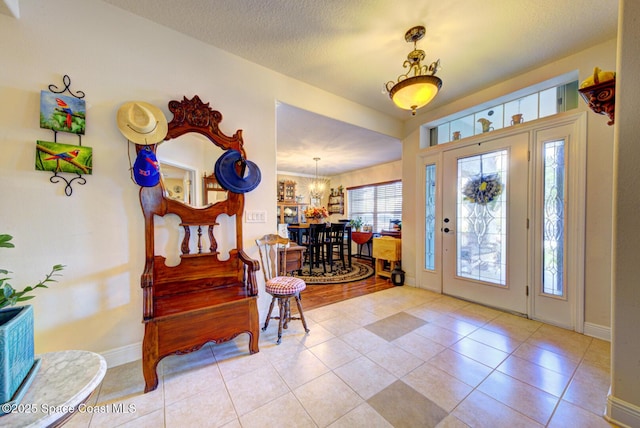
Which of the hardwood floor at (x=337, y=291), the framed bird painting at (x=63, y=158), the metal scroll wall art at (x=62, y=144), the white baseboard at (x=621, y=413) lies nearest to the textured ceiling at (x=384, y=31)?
the metal scroll wall art at (x=62, y=144)

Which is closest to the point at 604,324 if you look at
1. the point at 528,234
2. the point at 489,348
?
the point at 528,234

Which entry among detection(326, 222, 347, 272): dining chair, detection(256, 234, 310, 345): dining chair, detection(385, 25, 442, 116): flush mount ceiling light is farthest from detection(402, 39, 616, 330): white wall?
detection(326, 222, 347, 272): dining chair

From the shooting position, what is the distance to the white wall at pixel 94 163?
152 centimetres

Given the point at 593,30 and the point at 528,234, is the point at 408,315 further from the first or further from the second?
the point at 593,30

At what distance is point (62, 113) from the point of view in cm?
161

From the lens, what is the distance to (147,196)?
1.85m

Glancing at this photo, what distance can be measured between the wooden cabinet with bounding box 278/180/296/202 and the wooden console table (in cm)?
578

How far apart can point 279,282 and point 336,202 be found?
17.8 ft

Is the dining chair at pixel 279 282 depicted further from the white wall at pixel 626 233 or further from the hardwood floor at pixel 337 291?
the white wall at pixel 626 233

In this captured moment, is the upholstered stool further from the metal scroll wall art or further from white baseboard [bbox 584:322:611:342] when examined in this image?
white baseboard [bbox 584:322:611:342]

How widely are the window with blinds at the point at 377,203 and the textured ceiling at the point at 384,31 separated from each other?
11.3ft

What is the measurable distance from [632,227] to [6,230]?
3766 mm

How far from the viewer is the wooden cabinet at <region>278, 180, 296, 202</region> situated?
659 cm

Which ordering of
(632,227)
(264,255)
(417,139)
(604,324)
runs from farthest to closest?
(417,139) < (264,255) < (604,324) < (632,227)
